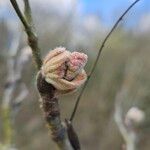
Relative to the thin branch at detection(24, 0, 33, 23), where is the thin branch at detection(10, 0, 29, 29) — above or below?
above

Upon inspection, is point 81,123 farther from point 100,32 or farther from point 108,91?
point 100,32

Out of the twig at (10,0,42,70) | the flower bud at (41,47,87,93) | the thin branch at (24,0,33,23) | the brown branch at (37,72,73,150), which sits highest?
the thin branch at (24,0,33,23)

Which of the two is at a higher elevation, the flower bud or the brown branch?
the flower bud

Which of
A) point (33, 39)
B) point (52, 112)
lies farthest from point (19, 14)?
point (52, 112)

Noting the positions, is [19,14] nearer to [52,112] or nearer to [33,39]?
[33,39]

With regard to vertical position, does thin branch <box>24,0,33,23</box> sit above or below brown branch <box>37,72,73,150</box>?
above

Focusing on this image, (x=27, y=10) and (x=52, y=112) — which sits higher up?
(x=27, y=10)

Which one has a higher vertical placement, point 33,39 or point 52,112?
point 33,39

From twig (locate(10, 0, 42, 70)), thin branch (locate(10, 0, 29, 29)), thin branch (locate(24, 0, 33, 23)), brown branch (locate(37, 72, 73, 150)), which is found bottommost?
brown branch (locate(37, 72, 73, 150))

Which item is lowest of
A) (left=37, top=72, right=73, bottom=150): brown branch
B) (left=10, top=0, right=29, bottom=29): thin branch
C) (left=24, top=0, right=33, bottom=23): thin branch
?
(left=37, top=72, right=73, bottom=150): brown branch

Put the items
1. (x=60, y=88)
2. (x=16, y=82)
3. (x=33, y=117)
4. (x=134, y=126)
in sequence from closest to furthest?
(x=60, y=88)
(x=134, y=126)
(x=16, y=82)
(x=33, y=117)

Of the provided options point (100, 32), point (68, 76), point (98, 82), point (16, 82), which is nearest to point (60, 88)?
point (68, 76)
